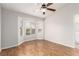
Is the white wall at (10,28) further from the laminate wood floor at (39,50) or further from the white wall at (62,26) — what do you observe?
the white wall at (62,26)

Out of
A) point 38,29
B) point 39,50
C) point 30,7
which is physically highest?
point 30,7

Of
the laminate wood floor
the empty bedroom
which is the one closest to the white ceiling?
the empty bedroom

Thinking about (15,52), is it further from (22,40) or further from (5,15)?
(5,15)

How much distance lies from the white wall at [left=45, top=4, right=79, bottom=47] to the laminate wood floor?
15 cm

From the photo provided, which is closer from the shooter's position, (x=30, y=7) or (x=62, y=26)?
(x=30, y=7)

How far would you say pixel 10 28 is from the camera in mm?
2096

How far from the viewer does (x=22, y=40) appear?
2166 millimetres

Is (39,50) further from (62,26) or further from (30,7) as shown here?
(30,7)

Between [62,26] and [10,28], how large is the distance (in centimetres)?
127

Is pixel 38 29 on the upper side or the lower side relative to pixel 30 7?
lower

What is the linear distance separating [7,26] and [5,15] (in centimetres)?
26

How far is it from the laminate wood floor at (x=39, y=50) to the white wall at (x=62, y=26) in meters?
0.15

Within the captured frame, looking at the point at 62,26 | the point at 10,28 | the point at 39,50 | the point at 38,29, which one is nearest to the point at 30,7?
the point at 38,29

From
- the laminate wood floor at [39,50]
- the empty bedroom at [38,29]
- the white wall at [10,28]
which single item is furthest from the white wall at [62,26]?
the white wall at [10,28]
